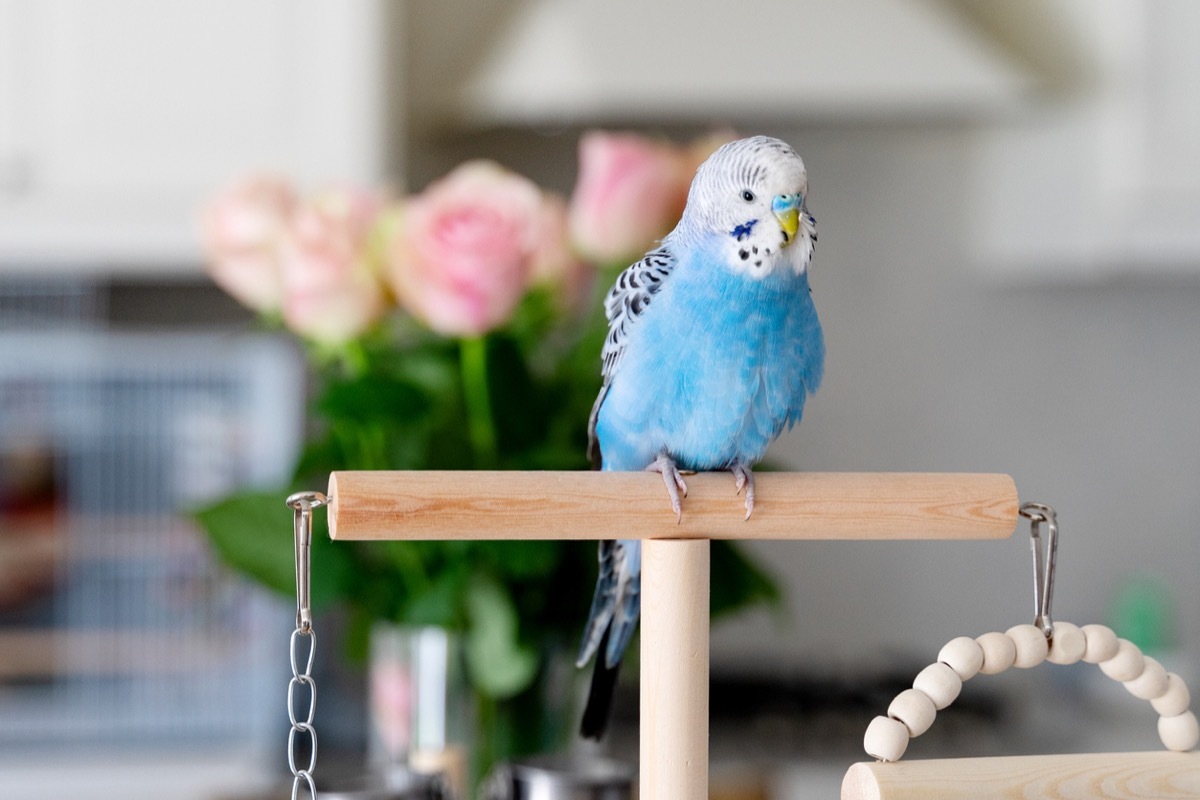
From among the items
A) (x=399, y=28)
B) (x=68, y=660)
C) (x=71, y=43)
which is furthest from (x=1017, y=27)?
(x=68, y=660)

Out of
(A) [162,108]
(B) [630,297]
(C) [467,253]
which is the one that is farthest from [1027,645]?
(A) [162,108]

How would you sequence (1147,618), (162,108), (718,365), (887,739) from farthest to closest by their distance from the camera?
1. (1147,618)
2. (162,108)
3. (718,365)
4. (887,739)

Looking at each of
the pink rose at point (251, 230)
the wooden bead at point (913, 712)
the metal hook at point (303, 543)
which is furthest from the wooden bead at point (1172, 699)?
the pink rose at point (251, 230)

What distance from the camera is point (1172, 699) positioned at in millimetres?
434

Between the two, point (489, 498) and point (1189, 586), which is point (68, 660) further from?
point (1189, 586)

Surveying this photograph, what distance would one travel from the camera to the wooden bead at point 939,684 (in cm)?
40

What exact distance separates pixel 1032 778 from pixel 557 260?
1.58ft

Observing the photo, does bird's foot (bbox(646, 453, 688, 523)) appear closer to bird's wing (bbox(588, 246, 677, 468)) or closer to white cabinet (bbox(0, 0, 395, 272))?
bird's wing (bbox(588, 246, 677, 468))

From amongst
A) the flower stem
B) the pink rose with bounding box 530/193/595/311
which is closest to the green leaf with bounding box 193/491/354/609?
the flower stem

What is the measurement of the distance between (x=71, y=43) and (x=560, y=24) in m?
0.60

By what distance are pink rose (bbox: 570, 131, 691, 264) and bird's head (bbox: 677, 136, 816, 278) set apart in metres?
0.26

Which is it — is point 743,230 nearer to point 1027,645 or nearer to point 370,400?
point 1027,645

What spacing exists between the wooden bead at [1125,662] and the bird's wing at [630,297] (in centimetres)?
24

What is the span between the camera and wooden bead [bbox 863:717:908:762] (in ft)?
1.28
